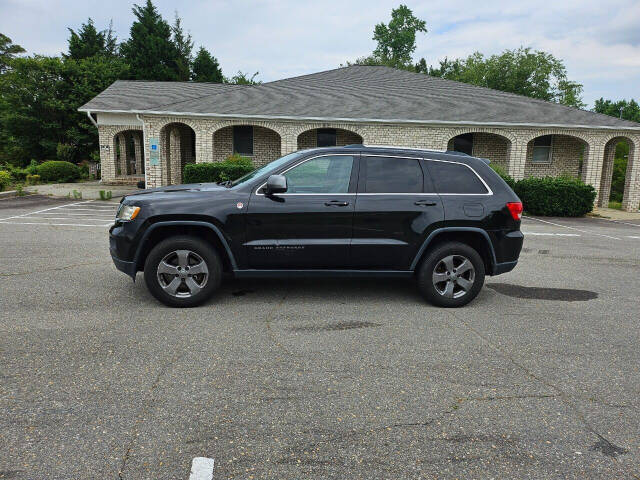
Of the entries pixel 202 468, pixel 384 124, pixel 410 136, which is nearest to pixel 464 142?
pixel 410 136

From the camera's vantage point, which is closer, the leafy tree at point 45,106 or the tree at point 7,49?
the leafy tree at point 45,106

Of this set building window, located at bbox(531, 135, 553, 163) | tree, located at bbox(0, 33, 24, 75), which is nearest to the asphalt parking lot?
building window, located at bbox(531, 135, 553, 163)

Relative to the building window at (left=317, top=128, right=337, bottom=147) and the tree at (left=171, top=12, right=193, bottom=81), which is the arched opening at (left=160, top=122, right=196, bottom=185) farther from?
the tree at (left=171, top=12, right=193, bottom=81)

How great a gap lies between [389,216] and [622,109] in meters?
106

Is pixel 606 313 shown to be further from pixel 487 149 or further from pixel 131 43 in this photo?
pixel 131 43

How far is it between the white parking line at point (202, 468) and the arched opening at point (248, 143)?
2025 cm

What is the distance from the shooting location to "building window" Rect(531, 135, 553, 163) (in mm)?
22312

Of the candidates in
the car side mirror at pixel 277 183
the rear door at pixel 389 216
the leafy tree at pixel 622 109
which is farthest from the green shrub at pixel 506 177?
the leafy tree at pixel 622 109

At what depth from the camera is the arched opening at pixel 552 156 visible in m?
22.3

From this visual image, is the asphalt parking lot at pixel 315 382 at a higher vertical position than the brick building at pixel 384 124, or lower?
lower

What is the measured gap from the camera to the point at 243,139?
22328 millimetres

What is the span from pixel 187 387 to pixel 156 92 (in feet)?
84.6

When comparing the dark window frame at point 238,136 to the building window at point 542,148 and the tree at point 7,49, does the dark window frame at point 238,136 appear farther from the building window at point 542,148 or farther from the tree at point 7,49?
the tree at point 7,49

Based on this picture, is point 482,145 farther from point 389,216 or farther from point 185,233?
point 185,233
